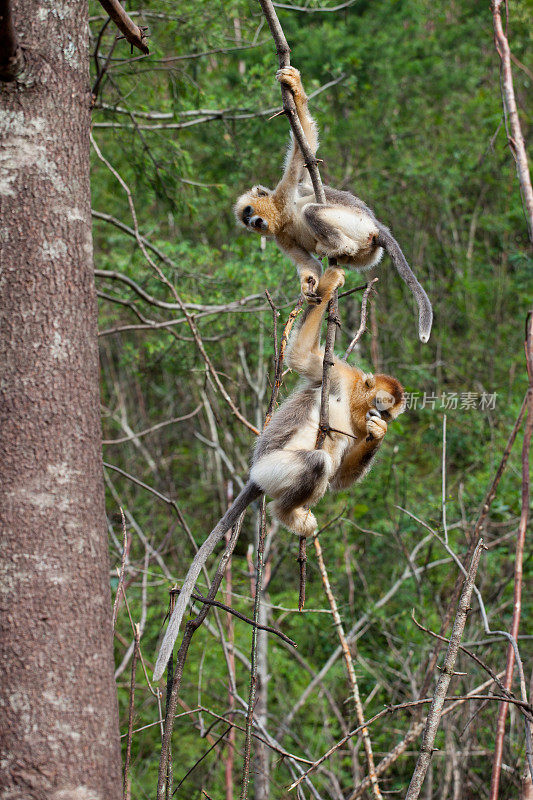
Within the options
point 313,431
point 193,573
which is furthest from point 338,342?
point 193,573

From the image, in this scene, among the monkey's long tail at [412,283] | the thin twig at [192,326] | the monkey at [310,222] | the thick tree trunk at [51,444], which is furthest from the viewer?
the monkey at [310,222]

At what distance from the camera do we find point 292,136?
4.09 metres

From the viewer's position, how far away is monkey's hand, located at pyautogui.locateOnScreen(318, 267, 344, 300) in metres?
3.46

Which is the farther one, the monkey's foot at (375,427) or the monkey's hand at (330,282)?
the monkey's hand at (330,282)

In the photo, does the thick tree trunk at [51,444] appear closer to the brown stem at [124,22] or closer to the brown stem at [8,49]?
the brown stem at [8,49]

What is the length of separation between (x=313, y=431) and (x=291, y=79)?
1592 mm

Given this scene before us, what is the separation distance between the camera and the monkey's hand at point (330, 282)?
11.3 ft

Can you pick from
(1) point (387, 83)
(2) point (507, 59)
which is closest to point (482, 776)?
(2) point (507, 59)

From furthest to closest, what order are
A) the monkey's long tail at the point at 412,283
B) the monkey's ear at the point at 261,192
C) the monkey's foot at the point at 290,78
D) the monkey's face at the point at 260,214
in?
the monkey's ear at the point at 261,192 < the monkey's face at the point at 260,214 < the monkey's foot at the point at 290,78 < the monkey's long tail at the point at 412,283

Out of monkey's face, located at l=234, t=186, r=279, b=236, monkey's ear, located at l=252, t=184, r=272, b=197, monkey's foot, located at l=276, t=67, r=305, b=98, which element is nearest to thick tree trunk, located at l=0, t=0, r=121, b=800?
monkey's foot, located at l=276, t=67, r=305, b=98

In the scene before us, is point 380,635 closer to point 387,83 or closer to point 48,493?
point 48,493

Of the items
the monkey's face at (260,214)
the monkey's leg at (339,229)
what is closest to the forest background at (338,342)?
the monkey's face at (260,214)

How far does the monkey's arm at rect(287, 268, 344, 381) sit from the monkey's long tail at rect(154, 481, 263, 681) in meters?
0.63

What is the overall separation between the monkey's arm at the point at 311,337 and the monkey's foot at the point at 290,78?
867 mm
